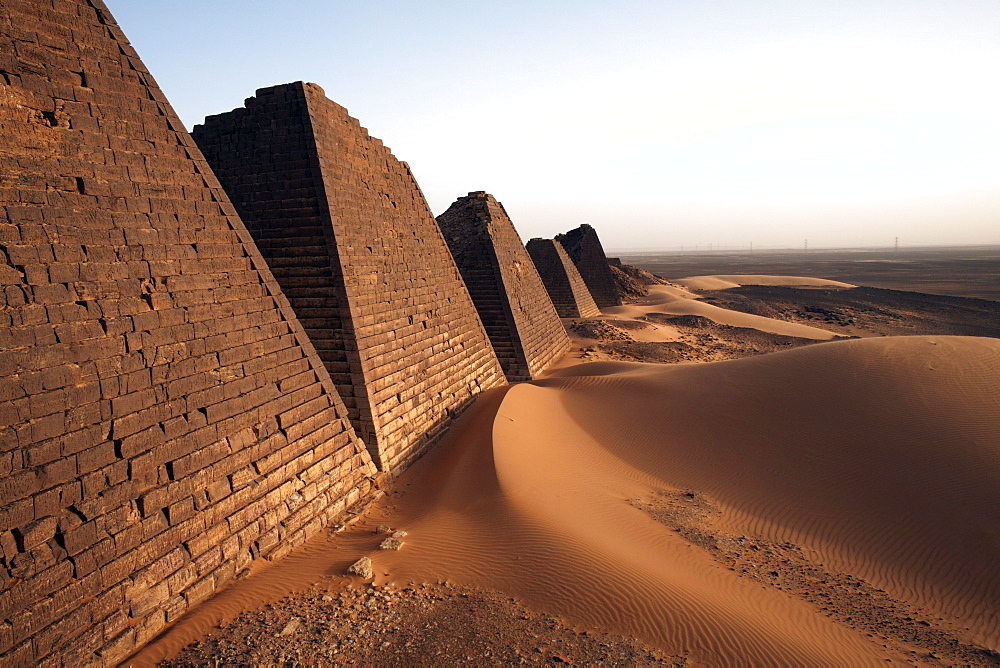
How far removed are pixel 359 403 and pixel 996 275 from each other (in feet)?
287

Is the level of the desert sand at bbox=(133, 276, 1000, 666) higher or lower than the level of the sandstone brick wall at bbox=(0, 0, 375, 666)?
Result: lower

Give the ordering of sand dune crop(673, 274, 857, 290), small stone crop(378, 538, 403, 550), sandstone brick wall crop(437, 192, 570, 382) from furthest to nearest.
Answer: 1. sand dune crop(673, 274, 857, 290)
2. sandstone brick wall crop(437, 192, 570, 382)
3. small stone crop(378, 538, 403, 550)

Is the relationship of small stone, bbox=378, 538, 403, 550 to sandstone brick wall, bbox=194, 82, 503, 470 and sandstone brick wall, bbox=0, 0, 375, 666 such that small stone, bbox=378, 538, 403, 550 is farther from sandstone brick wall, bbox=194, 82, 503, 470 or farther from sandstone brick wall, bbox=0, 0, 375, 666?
sandstone brick wall, bbox=194, 82, 503, 470

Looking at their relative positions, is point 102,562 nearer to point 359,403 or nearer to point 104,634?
point 104,634

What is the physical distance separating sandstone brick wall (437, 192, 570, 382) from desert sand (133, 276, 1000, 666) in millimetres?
3300

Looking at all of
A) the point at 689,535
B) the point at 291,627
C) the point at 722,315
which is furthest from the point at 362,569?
the point at 722,315

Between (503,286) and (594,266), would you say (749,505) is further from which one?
(594,266)

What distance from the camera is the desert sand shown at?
4.21m

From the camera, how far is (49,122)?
461 cm

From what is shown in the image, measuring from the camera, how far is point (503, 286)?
1498cm

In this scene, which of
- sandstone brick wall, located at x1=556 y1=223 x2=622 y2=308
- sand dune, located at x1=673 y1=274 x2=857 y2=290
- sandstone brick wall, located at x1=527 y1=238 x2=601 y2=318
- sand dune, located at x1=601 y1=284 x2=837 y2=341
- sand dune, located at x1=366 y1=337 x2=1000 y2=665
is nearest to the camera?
sand dune, located at x1=366 y1=337 x2=1000 y2=665

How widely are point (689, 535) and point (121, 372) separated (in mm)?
6366

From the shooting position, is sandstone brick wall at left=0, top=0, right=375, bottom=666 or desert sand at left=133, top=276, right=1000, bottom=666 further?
desert sand at left=133, top=276, right=1000, bottom=666

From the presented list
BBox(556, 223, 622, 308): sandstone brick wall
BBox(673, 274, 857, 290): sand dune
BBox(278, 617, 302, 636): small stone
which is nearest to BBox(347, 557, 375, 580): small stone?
BBox(278, 617, 302, 636): small stone
